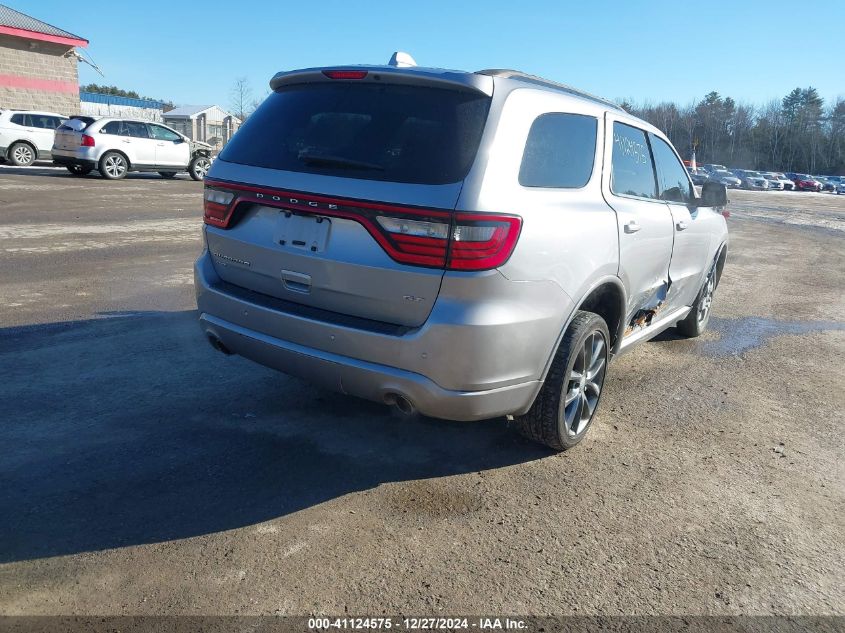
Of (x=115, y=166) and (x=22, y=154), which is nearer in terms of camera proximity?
(x=115, y=166)

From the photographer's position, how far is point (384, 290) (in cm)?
312

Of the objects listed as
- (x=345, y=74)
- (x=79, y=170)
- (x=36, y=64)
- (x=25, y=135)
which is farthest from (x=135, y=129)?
(x=345, y=74)

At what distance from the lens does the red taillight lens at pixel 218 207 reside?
364 centimetres

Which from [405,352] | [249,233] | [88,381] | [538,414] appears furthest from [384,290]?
[88,381]

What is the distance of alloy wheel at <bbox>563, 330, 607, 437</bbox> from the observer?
381 cm

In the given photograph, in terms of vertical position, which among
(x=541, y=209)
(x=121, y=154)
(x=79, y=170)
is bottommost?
(x=79, y=170)

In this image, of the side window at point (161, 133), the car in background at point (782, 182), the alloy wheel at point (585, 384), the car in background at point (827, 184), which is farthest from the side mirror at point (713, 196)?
the car in background at point (827, 184)

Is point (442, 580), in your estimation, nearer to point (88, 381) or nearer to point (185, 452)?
point (185, 452)

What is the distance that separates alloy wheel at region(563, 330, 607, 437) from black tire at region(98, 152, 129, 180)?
18.5 m

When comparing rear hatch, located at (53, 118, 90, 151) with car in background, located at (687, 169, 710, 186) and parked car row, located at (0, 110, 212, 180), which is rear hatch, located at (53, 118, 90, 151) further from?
car in background, located at (687, 169, 710, 186)

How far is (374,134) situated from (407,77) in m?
0.32

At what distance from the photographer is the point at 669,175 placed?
208 inches

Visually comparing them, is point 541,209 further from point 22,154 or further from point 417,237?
point 22,154

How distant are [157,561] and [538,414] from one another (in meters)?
1.93
